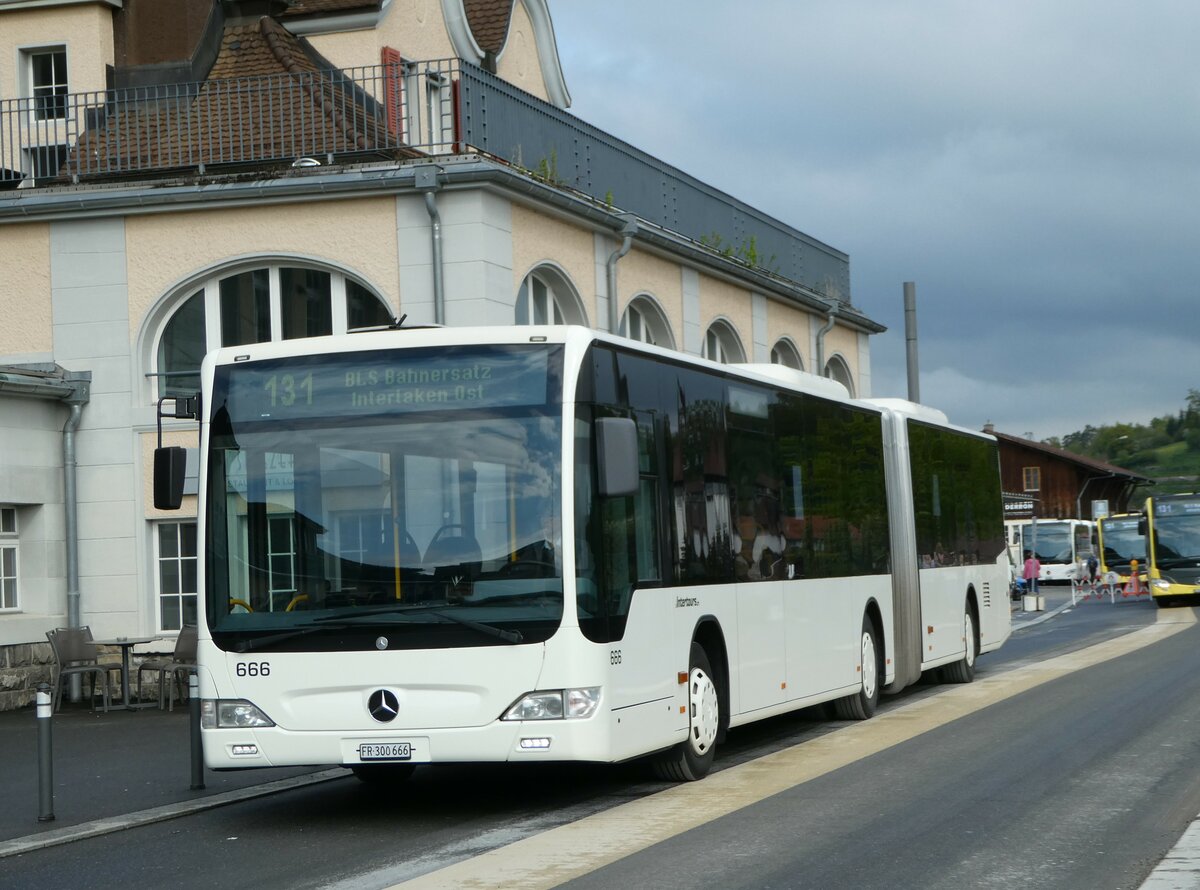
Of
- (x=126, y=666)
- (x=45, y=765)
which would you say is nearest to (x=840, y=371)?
(x=126, y=666)

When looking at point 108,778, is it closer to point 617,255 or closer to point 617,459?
point 617,459

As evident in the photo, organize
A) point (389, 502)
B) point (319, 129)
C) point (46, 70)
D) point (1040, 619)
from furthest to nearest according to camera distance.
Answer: point (1040, 619), point (46, 70), point (319, 129), point (389, 502)

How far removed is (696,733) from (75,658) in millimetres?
10393

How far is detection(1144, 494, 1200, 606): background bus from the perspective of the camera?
46.9 meters

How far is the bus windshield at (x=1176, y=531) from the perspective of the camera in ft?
156

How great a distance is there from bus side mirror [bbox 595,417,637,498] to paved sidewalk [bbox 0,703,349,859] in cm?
365

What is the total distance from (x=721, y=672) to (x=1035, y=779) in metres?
2.31

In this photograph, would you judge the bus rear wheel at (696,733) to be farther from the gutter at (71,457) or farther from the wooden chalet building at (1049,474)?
the wooden chalet building at (1049,474)

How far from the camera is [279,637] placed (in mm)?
10297

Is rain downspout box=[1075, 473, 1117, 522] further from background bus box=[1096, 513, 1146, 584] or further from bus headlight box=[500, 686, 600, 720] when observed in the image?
bus headlight box=[500, 686, 600, 720]

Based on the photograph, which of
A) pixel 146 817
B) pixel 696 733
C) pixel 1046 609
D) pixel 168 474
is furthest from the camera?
pixel 1046 609

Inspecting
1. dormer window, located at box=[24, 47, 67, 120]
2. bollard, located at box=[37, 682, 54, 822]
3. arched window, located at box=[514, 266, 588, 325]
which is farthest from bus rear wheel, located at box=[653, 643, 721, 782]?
dormer window, located at box=[24, 47, 67, 120]

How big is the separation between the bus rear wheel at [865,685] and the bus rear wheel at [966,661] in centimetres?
367

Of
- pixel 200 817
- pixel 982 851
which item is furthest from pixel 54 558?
pixel 982 851
